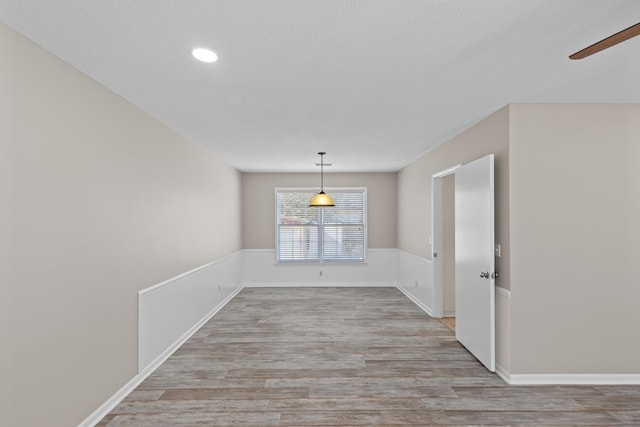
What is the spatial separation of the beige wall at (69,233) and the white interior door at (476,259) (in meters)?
3.25

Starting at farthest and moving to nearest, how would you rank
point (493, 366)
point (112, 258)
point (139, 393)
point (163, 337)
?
point (163, 337)
point (493, 366)
point (139, 393)
point (112, 258)

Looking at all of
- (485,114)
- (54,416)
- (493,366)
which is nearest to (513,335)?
(493,366)

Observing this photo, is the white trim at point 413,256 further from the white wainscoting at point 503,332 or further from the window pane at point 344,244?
the white wainscoting at point 503,332

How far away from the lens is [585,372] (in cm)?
295

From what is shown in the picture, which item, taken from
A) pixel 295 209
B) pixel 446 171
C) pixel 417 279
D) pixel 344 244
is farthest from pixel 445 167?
pixel 295 209

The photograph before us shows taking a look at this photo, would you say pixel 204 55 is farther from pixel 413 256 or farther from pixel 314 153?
pixel 413 256

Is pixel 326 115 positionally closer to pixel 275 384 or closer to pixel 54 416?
pixel 275 384

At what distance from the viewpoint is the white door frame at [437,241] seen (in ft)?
16.2

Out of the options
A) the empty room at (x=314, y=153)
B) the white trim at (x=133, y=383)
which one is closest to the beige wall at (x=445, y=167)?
the empty room at (x=314, y=153)

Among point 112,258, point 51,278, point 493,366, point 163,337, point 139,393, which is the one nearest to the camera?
point 51,278

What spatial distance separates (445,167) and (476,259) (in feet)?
5.22

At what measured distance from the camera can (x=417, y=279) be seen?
228 inches

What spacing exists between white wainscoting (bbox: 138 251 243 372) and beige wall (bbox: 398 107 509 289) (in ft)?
11.0

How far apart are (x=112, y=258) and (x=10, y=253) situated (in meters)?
0.86
